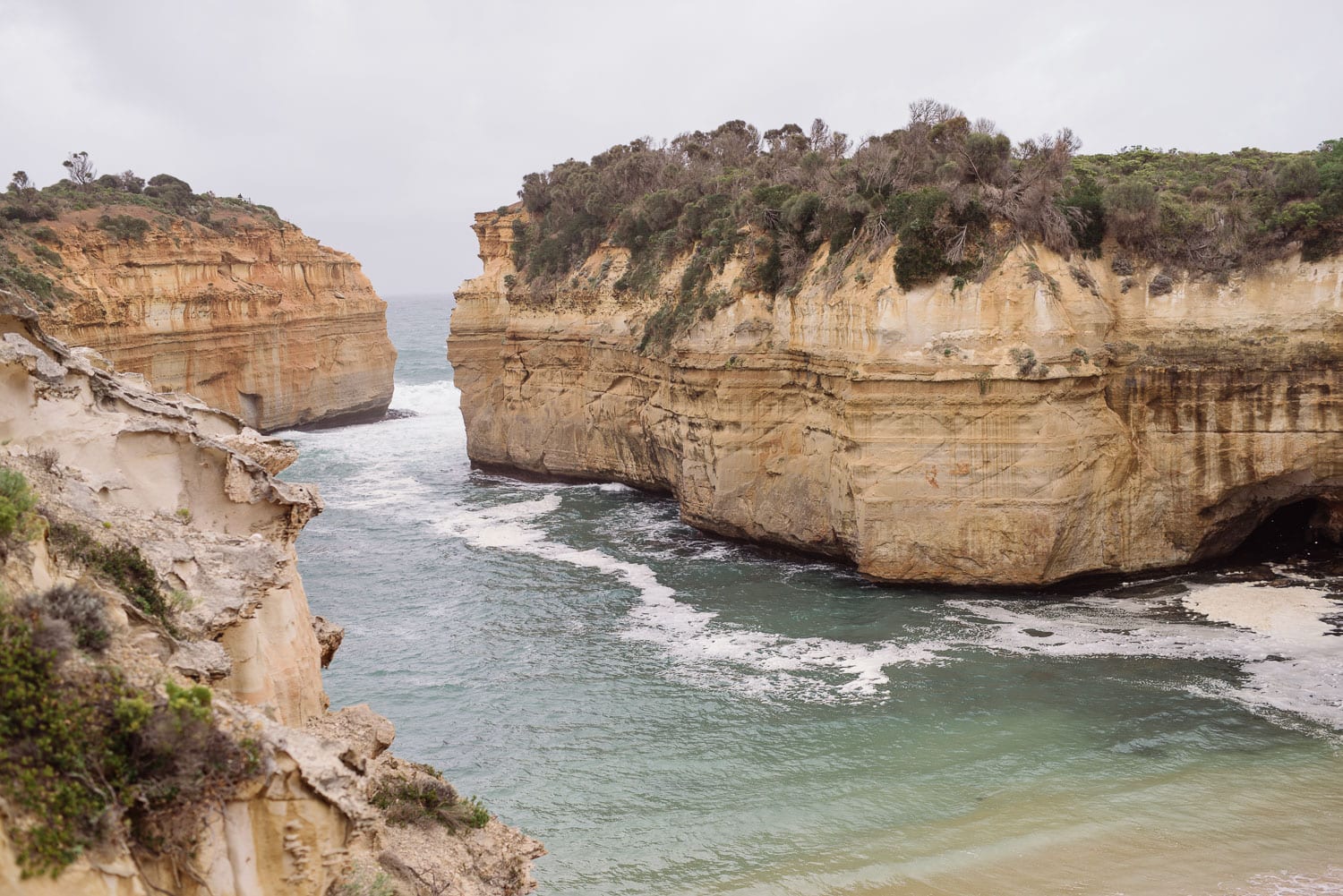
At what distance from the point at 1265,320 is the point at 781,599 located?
10755 millimetres

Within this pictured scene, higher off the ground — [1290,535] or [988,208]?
[988,208]

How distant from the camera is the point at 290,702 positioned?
8.04 meters

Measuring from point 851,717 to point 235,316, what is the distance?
36.5 metres

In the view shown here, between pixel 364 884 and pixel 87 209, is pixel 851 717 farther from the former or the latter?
pixel 87 209

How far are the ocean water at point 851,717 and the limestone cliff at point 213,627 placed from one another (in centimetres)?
497

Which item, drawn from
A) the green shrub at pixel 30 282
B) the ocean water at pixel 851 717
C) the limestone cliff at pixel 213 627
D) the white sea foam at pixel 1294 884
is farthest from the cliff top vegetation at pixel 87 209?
the white sea foam at pixel 1294 884

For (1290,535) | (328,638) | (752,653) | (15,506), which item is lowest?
(752,653)

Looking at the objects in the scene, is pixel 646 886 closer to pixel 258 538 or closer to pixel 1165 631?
pixel 258 538

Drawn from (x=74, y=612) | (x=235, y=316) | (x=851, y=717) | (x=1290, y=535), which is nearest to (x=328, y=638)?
(x=74, y=612)

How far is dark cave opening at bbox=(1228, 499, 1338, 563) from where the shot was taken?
2206 centimetres

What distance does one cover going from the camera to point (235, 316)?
44125mm

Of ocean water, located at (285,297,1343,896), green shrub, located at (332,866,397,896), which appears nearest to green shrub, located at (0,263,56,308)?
ocean water, located at (285,297,1343,896)

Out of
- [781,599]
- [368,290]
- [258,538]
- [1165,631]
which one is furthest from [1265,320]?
[368,290]

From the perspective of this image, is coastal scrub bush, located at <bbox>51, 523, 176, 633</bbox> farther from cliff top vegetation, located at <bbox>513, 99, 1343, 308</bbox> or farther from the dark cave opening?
the dark cave opening
